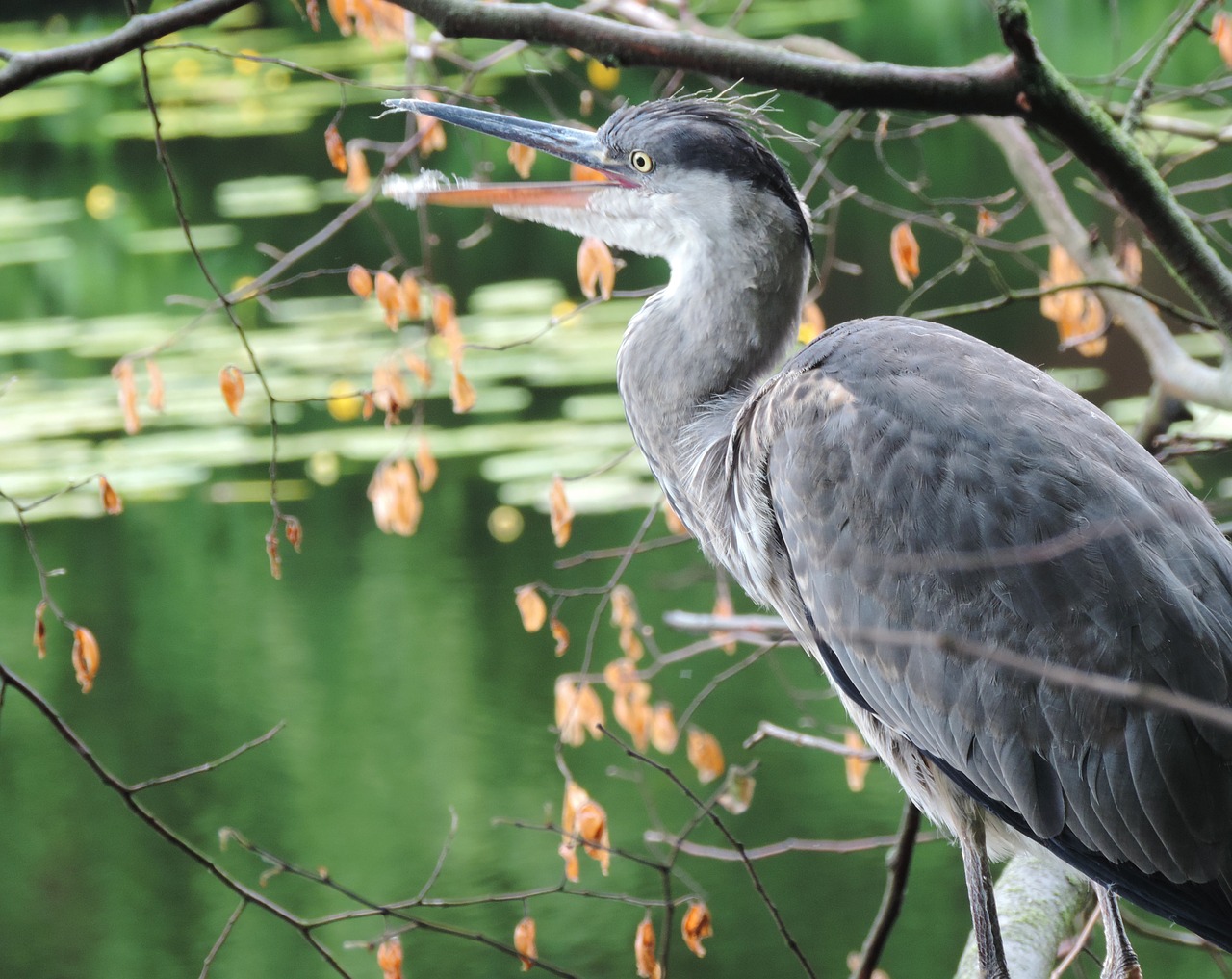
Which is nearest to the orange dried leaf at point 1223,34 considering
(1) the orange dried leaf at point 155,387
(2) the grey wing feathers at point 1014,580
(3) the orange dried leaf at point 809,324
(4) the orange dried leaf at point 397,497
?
(3) the orange dried leaf at point 809,324

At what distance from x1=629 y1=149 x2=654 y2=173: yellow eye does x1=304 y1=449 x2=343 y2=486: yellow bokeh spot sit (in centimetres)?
572

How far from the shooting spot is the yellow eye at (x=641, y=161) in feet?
9.67

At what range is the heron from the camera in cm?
224

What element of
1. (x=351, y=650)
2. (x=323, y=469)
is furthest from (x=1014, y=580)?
(x=323, y=469)

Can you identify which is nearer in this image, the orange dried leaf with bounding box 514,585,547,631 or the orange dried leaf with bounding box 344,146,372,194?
the orange dried leaf with bounding box 514,585,547,631

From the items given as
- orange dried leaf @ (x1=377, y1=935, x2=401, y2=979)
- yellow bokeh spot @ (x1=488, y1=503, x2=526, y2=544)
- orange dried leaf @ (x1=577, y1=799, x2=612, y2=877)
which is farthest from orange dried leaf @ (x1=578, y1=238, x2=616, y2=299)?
yellow bokeh spot @ (x1=488, y1=503, x2=526, y2=544)

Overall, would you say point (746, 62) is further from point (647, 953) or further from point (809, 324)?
point (647, 953)

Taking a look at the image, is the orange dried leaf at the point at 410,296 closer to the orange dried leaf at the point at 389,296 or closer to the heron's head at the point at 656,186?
the orange dried leaf at the point at 389,296

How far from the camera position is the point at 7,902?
6312 millimetres

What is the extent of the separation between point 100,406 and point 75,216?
4309 millimetres

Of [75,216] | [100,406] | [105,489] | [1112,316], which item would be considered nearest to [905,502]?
[105,489]

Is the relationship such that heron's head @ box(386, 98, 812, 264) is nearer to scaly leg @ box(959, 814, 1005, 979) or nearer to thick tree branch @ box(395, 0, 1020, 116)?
thick tree branch @ box(395, 0, 1020, 116)

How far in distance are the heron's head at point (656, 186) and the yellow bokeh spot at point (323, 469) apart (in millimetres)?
5553

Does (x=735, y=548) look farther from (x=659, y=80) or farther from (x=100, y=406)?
(x=100, y=406)
